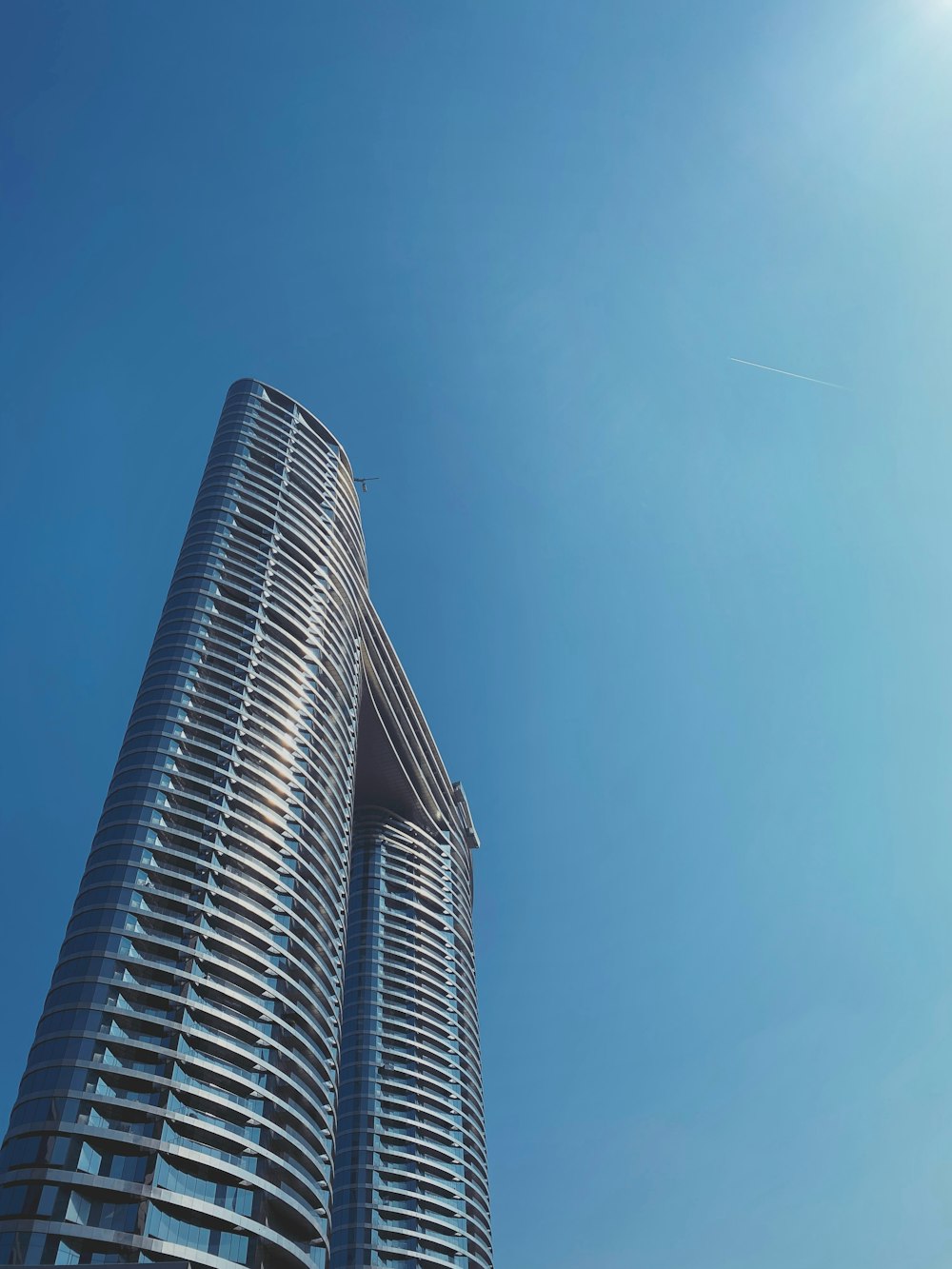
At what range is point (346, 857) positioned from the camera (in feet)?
401

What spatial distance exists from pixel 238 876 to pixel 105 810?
15.2m

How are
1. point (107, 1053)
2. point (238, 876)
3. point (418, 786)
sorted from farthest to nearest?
point (418, 786) < point (238, 876) < point (107, 1053)

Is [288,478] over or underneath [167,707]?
over

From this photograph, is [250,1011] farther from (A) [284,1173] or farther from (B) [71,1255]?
(B) [71,1255]

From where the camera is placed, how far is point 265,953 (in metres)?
95.0

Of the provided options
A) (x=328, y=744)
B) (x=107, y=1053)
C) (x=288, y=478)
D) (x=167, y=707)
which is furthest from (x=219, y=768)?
(x=288, y=478)

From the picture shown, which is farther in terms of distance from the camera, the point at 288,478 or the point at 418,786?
the point at 418,786

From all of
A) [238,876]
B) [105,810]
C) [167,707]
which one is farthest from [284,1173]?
[167,707]

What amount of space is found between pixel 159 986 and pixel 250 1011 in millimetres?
9107

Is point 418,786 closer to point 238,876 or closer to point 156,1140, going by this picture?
point 238,876

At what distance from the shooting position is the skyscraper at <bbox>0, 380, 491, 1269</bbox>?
7450 cm

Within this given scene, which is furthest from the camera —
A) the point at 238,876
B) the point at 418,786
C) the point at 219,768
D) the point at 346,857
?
the point at 418,786

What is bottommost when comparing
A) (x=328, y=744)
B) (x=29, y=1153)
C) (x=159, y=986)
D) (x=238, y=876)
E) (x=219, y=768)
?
(x=29, y=1153)

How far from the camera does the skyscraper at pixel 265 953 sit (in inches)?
2933
